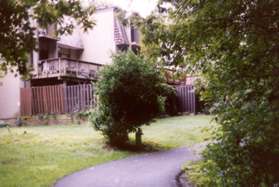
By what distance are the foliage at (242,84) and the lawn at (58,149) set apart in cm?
164

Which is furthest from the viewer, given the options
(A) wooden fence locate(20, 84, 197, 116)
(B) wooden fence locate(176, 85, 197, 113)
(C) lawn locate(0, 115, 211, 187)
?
(B) wooden fence locate(176, 85, 197, 113)

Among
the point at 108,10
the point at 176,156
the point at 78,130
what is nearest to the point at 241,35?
the point at 176,156

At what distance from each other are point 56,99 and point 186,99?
350 inches

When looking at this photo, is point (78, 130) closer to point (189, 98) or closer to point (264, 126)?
point (189, 98)

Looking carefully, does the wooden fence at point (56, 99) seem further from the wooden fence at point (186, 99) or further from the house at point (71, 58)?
the wooden fence at point (186, 99)

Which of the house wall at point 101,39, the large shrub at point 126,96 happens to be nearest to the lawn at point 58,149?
the large shrub at point 126,96

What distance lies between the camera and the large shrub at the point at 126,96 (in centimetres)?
1741

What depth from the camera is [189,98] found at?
106 ft

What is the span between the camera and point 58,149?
16.7m

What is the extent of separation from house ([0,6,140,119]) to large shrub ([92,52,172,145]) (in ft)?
37.8

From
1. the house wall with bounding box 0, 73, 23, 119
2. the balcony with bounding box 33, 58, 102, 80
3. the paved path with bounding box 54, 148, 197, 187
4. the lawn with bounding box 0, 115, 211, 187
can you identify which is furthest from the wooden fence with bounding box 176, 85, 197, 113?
the paved path with bounding box 54, 148, 197, 187

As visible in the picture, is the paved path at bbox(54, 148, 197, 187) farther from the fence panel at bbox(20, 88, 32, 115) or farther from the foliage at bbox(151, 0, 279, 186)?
the fence panel at bbox(20, 88, 32, 115)

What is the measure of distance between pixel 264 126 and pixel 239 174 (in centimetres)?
108

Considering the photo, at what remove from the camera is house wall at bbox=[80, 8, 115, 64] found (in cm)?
3769
